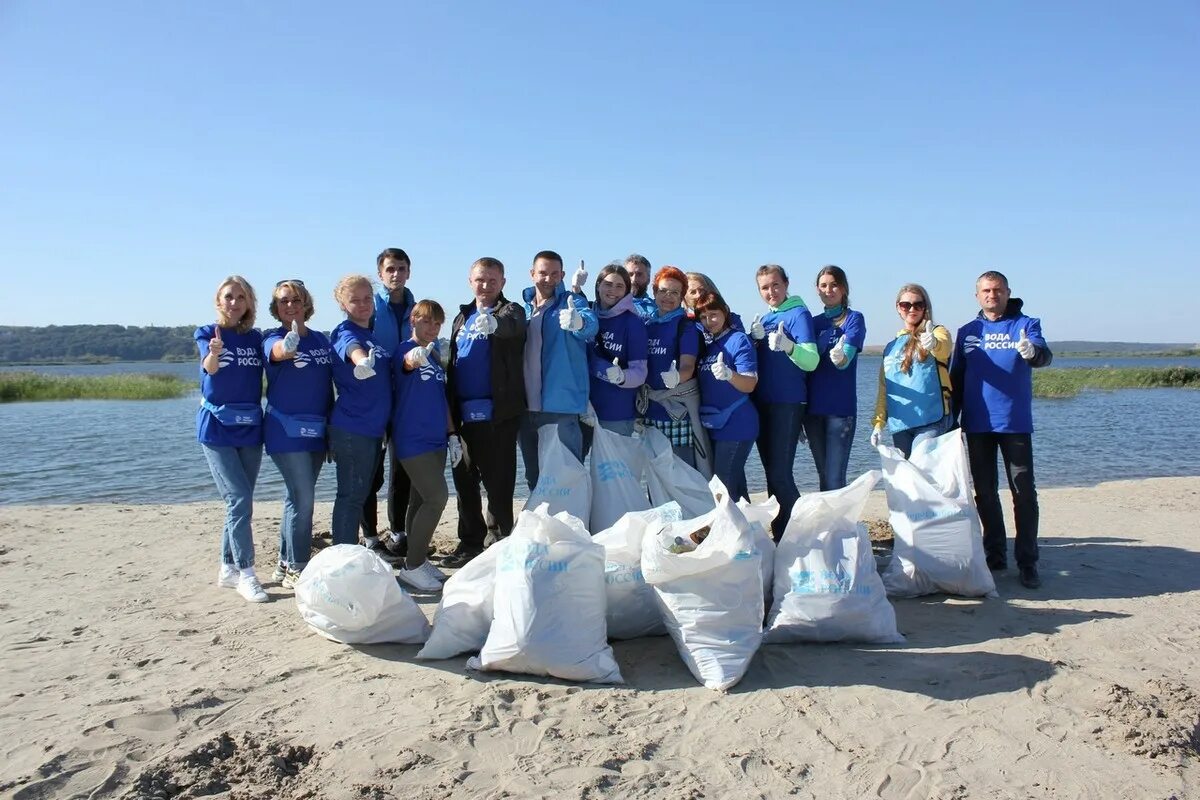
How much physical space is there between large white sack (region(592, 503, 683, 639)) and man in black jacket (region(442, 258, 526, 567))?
1.29 m

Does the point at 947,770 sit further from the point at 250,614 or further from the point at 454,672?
the point at 250,614

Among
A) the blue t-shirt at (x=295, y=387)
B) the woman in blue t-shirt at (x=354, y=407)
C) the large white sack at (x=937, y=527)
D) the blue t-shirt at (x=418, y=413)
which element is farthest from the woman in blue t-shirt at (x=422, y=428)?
the large white sack at (x=937, y=527)

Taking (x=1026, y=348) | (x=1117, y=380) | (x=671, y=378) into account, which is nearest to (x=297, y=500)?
(x=671, y=378)

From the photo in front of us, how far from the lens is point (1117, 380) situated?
28.6 metres

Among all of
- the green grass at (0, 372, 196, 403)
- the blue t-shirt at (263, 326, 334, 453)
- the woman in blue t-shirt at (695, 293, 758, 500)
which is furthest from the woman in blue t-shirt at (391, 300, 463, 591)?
the green grass at (0, 372, 196, 403)

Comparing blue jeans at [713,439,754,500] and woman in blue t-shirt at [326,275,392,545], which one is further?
blue jeans at [713,439,754,500]

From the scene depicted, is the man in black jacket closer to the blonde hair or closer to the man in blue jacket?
the man in blue jacket

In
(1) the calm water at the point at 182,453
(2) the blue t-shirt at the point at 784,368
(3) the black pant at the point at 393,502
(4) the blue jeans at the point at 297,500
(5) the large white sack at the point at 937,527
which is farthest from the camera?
(1) the calm water at the point at 182,453

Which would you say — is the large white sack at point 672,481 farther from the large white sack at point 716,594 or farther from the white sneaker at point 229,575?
the white sneaker at point 229,575

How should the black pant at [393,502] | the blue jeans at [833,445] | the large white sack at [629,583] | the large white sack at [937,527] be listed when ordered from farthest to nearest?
1. the black pant at [393,502]
2. the blue jeans at [833,445]
3. the large white sack at [937,527]
4. the large white sack at [629,583]

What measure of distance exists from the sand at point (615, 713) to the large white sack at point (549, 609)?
0.29 ft

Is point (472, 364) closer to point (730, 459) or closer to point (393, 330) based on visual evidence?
point (393, 330)

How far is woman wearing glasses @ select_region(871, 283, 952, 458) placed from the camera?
4441 millimetres

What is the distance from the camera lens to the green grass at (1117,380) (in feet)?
89.9
